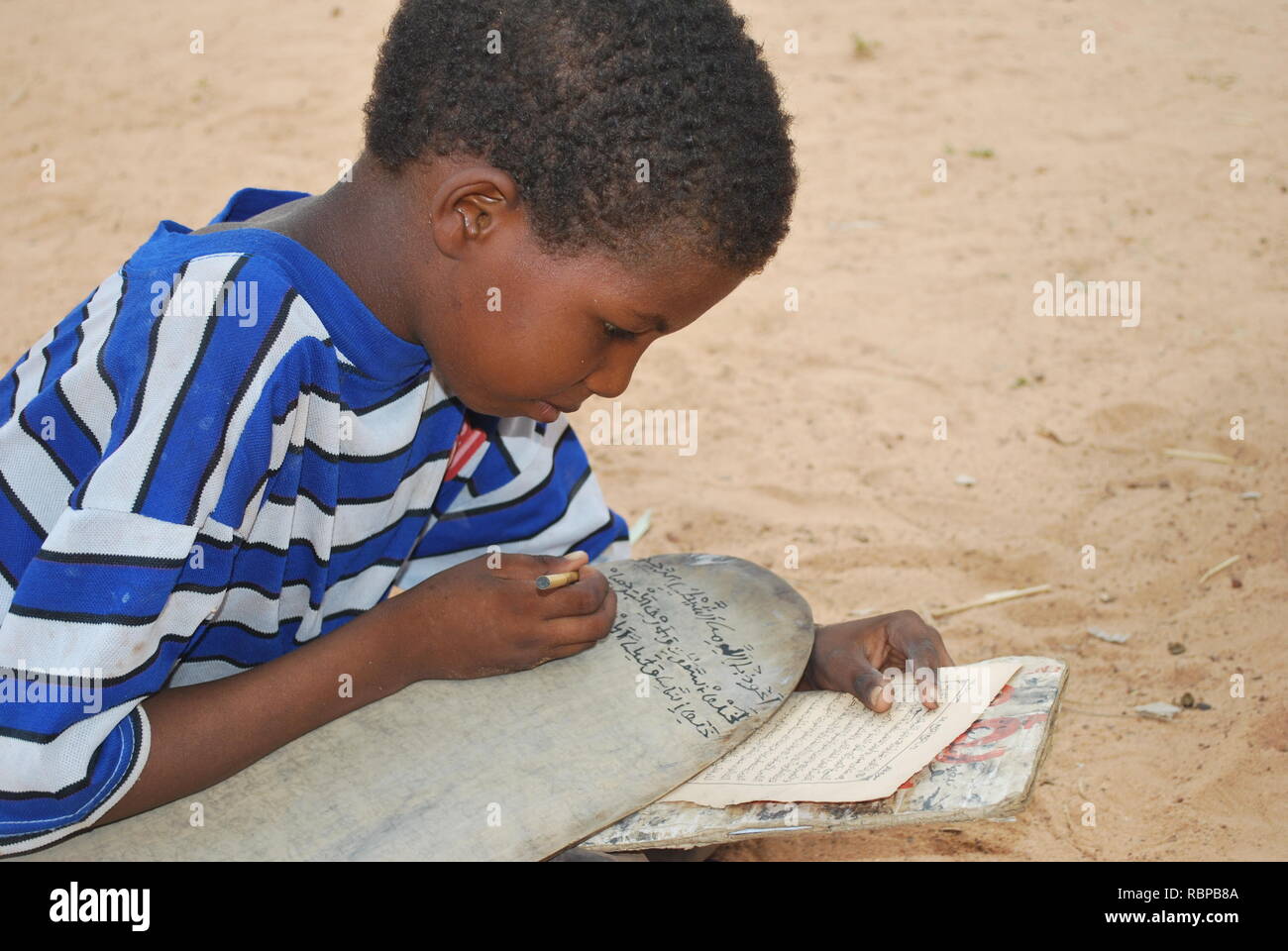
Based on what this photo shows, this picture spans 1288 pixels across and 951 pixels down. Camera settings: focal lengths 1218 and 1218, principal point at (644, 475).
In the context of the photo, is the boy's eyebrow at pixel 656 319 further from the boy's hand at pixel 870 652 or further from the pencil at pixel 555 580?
the boy's hand at pixel 870 652

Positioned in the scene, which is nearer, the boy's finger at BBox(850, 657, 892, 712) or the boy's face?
the boy's face

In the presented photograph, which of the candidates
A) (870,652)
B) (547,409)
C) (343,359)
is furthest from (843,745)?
(343,359)

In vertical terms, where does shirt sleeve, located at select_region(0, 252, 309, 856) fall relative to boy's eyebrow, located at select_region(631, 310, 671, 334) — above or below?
below

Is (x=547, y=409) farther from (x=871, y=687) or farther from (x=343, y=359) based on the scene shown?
(x=871, y=687)

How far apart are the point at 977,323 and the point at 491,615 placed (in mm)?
2486

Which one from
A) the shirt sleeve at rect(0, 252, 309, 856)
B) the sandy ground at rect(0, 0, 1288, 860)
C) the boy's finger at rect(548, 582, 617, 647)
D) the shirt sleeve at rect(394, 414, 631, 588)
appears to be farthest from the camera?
the sandy ground at rect(0, 0, 1288, 860)

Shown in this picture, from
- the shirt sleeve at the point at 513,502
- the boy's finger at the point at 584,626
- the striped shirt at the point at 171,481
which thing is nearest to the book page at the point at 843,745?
the boy's finger at the point at 584,626

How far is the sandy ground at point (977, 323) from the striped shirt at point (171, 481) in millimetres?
1012

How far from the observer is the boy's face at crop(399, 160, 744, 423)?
1.53 metres

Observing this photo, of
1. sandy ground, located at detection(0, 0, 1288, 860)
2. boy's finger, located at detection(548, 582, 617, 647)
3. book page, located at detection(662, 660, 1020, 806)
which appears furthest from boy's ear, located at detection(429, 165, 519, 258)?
sandy ground, located at detection(0, 0, 1288, 860)

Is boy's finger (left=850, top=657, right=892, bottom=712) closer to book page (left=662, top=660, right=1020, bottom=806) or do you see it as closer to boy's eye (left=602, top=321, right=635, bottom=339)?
book page (left=662, top=660, right=1020, bottom=806)

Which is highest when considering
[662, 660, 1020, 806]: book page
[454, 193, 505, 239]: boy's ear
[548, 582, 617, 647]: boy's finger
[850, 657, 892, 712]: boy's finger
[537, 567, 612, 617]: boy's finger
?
[454, 193, 505, 239]: boy's ear

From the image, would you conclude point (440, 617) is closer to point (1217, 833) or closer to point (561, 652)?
point (561, 652)

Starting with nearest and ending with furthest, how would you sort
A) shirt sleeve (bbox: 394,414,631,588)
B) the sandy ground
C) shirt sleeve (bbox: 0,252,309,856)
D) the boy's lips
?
shirt sleeve (bbox: 0,252,309,856)
the boy's lips
shirt sleeve (bbox: 394,414,631,588)
the sandy ground
